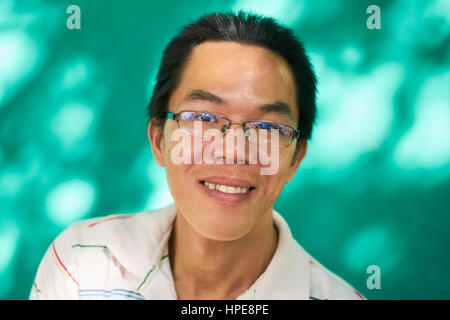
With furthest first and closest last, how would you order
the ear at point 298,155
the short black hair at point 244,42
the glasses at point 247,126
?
1. the ear at point 298,155
2. the short black hair at point 244,42
3. the glasses at point 247,126

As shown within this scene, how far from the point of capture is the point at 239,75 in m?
1.36

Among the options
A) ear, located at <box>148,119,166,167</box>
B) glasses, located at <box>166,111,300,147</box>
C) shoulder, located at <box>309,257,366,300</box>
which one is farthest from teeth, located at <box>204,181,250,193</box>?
shoulder, located at <box>309,257,366,300</box>

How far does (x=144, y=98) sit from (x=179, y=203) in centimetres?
89

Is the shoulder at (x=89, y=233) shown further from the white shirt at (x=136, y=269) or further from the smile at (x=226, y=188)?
the smile at (x=226, y=188)

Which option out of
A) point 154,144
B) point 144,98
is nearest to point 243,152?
point 154,144

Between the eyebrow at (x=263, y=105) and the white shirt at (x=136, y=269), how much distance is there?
444 mm

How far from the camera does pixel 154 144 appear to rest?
1.60 metres

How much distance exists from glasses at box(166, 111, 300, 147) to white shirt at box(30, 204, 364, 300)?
0.40 metres

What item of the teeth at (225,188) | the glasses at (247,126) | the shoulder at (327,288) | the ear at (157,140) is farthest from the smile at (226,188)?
the shoulder at (327,288)

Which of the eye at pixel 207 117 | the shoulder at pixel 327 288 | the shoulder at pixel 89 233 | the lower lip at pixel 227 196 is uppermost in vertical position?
the eye at pixel 207 117

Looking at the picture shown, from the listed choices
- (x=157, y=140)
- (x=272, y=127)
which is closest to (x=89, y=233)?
(x=157, y=140)

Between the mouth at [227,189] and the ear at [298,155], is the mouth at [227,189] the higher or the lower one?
the lower one

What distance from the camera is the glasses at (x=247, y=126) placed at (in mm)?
1342
